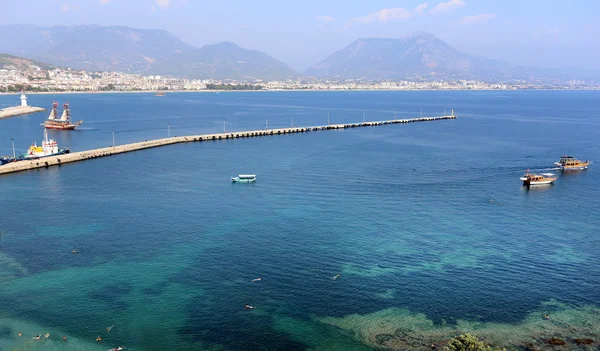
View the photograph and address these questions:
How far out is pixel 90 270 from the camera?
3309cm

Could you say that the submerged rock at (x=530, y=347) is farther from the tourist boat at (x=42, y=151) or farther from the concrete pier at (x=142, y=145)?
the tourist boat at (x=42, y=151)

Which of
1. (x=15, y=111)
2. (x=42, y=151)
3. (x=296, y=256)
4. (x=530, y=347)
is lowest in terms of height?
(x=530, y=347)

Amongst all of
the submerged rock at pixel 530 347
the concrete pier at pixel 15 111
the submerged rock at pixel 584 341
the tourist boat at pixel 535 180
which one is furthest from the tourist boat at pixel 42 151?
the submerged rock at pixel 584 341

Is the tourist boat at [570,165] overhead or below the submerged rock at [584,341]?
overhead

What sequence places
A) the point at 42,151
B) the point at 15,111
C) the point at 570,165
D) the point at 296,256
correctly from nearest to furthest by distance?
the point at 296,256
the point at 570,165
the point at 42,151
the point at 15,111

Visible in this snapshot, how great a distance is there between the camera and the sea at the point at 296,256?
26.9 meters

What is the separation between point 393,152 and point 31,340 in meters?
66.2

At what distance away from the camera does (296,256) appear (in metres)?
36.0

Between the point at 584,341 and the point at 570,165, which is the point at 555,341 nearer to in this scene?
the point at 584,341

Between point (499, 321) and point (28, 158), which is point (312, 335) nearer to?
point (499, 321)

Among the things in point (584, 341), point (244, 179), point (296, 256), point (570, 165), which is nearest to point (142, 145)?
point (244, 179)

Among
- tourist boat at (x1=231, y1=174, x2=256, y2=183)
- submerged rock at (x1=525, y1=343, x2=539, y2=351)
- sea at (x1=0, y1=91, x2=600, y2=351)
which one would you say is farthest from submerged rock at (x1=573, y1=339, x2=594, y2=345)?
tourist boat at (x1=231, y1=174, x2=256, y2=183)

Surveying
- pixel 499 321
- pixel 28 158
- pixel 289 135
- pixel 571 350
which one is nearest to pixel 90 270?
pixel 499 321

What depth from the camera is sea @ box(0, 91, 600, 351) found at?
26.9 metres
